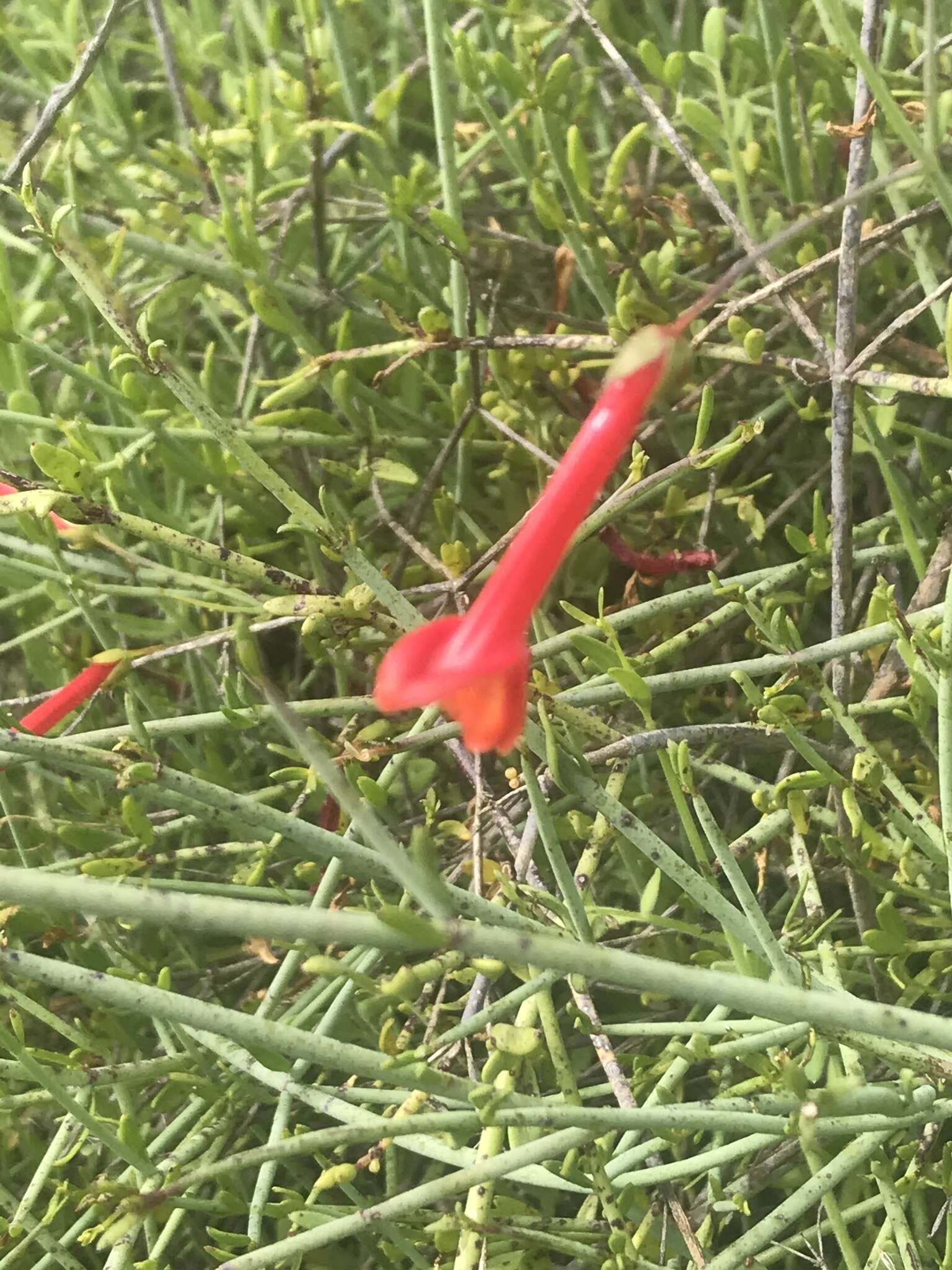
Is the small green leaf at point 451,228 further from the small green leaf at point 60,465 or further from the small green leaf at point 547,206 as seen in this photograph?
the small green leaf at point 60,465

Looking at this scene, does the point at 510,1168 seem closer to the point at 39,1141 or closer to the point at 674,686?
the point at 674,686

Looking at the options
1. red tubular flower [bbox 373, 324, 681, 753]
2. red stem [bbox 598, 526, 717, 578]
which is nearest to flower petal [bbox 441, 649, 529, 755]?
red tubular flower [bbox 373, 324, 681, 753]

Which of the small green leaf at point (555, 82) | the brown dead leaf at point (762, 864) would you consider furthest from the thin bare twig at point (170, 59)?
the brown dead leaf at point (762, 864)

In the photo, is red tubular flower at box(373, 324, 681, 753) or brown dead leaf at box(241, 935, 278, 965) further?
brown dead leaf at box(241, 935, 278, 965)

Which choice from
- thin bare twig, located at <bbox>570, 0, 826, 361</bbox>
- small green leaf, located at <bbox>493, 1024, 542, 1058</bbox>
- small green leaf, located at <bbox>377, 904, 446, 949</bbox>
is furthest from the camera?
thin bare twig, located at <bbox>570, 0, 826, 361</bbox>

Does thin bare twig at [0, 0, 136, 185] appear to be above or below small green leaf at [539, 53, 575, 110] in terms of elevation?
above

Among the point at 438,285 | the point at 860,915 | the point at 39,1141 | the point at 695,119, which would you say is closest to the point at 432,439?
the point at 438,285

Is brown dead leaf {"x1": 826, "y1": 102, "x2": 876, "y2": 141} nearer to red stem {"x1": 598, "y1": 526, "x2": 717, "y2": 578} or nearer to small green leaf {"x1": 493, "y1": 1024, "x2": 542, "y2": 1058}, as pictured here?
red stem {"x1": 598, "y1": 526, "x2": 717, "y2": 578}

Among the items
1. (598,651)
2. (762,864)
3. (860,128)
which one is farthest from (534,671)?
(860,128)
